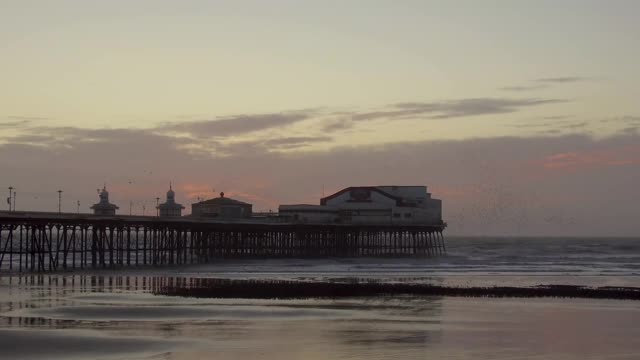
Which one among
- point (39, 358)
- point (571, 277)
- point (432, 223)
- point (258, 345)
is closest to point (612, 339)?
point (258, 345)

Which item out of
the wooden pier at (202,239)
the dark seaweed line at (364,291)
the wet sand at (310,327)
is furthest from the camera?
the wooden pier at (202,239)

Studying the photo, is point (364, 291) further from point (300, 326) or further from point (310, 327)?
point (310, 327)

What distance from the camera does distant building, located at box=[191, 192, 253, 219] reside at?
10950cm

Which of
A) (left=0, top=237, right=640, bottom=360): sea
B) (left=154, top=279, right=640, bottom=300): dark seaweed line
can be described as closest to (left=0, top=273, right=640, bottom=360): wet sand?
(left=0, top=237, right=640, bottom=360): sea

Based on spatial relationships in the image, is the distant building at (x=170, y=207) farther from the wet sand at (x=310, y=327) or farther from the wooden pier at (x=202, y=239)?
the wet sand at (x=310, y=327)

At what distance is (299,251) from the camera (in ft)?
339

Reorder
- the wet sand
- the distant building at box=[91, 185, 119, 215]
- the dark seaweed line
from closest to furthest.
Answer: the wet sand → the dark seaweed line → the distant building at box=[91, 185, 119, 215]

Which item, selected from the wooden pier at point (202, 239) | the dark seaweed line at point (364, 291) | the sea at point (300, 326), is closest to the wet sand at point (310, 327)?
the sea at point (300, 326)

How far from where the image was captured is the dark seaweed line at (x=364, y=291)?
45438 mm

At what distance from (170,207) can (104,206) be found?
48.7ft

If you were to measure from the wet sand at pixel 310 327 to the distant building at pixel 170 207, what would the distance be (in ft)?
232

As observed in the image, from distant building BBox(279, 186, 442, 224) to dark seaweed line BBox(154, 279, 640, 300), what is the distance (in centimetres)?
5826

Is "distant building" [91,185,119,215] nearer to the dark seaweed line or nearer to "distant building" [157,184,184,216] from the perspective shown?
"distant building" [157,184,184,216]

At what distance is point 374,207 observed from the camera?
115938 mm
